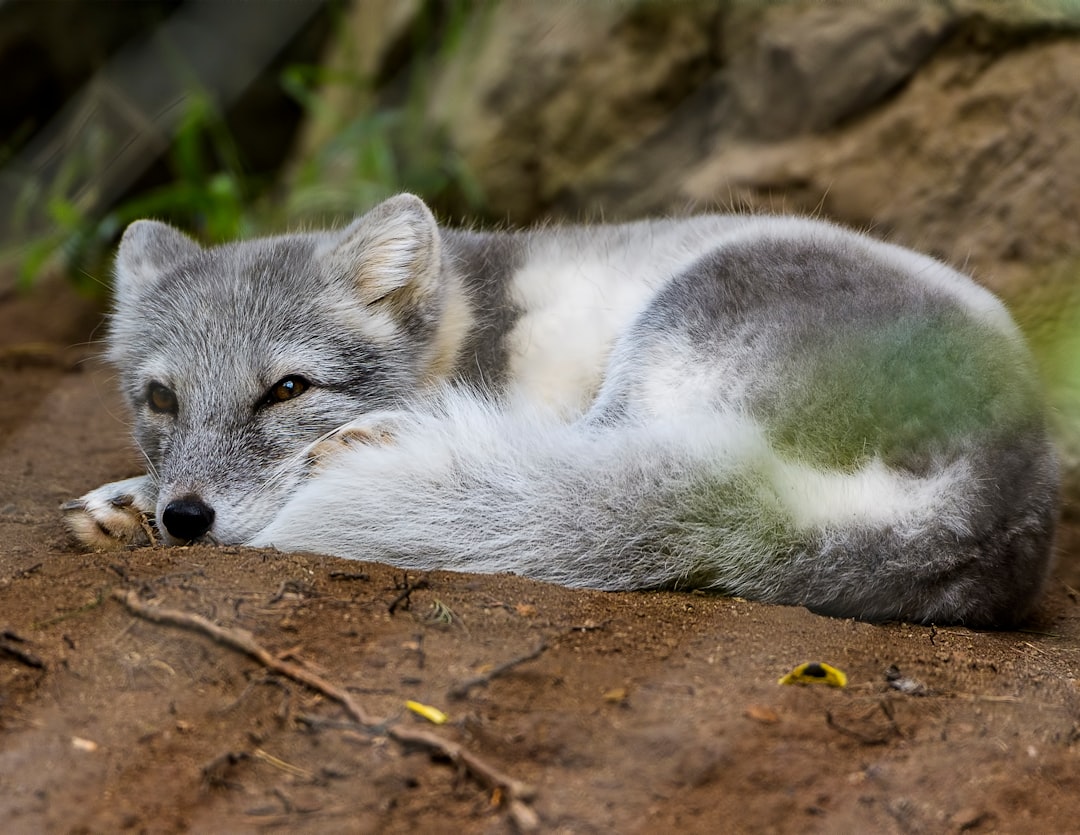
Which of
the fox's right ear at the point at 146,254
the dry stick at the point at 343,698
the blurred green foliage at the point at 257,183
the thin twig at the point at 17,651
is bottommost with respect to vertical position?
the blurred green foliage at the point at 257,183

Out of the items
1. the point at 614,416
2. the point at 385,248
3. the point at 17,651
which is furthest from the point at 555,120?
the point at 17,651

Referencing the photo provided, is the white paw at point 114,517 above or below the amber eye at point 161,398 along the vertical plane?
below

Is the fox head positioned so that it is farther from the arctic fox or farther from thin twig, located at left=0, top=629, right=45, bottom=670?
thin twig, located at left=0, top=629, right=45, bottom=670

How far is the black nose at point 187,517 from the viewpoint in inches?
88.9

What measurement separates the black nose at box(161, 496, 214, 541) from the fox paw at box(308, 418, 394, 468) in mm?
236

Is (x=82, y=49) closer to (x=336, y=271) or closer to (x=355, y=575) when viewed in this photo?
(x=336, y=271)

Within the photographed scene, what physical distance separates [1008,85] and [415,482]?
2.55 meters

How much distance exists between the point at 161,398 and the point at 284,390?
1.00ft

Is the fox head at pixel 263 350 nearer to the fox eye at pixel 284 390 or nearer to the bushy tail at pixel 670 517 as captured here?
the fox eye at pixel 284 390

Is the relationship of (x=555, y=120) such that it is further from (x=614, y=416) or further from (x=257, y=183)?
(x=614, y=416)

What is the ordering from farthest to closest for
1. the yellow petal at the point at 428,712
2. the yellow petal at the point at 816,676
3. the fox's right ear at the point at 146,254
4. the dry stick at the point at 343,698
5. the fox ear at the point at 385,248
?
the fox's right ear at the point at 146,254
the fox ear at the point at 385,248
the yellow petal at the point at 816,676
the yellow petal at the point at 428,712
the dry stick at the point at 343,698

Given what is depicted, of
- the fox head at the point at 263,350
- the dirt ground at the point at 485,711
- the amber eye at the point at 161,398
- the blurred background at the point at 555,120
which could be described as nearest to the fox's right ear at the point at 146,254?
the fox head at the point at 263,350

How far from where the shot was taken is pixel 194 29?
517 centimetres

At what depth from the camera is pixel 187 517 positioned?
7.41 feet
